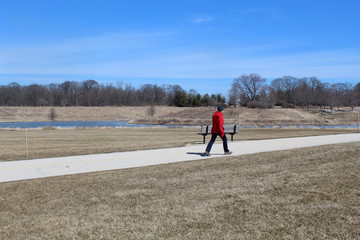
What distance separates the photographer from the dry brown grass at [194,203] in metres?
4.96

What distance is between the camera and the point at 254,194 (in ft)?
21.3

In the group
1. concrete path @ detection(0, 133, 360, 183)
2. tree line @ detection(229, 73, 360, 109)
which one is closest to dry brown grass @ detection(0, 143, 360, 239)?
concrete path @ detection(0, 133, 360, 183)

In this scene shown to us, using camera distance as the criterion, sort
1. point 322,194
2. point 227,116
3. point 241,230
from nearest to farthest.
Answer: point 241,230
point 322,194
point 227,116

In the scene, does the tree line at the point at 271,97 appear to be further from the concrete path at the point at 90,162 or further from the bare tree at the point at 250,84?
the concrete path at the point at 90,162

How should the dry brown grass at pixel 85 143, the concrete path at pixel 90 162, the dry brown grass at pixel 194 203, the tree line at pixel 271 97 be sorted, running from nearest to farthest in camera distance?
the dry brown grass at pixel 194 203 < the concrete path at pixel 90 162 < the dry brown grass at pixel 85 143 < the tree line at pixel 271 97

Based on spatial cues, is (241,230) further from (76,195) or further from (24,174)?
(24,174)

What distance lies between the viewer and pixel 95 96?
448ft

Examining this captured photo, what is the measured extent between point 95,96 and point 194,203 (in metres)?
135

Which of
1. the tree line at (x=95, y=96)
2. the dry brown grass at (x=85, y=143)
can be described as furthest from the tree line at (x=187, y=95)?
the dry brown grass at (x=85, y=143)

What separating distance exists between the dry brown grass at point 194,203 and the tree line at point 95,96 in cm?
10351

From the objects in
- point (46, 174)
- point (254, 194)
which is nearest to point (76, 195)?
point (46, 174)

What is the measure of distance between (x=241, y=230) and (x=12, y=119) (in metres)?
85.7

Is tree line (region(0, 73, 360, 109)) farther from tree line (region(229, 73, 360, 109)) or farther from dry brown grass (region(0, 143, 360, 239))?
dry brown grass (region(0, 143, 360, 239))

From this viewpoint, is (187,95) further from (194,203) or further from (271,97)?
(194,203)
